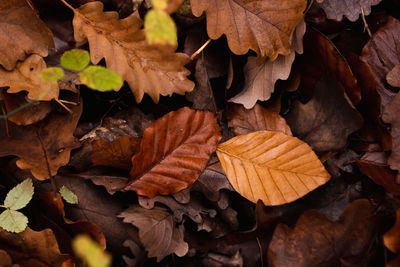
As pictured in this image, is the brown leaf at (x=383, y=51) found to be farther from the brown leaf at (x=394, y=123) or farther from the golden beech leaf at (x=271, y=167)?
the golden beech leaf at (x=271, y=167)

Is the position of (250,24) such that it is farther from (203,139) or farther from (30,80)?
(30,80)

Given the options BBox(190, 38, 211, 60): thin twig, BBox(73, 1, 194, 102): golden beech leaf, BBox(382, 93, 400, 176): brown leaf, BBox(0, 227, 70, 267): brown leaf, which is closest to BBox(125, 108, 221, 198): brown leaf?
BBox(73, 1, 194, 102): golden beech leaf

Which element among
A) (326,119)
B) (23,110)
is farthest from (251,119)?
(23,110)

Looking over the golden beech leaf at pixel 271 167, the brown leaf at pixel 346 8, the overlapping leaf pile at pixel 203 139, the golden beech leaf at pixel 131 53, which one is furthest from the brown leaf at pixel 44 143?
the brown leaf at pixel 346 8

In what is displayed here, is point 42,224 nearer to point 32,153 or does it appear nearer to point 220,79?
point 32,153

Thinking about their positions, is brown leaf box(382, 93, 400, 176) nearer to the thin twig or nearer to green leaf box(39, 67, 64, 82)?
the thin twig

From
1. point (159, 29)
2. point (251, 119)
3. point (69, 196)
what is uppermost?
point (159, 29)
